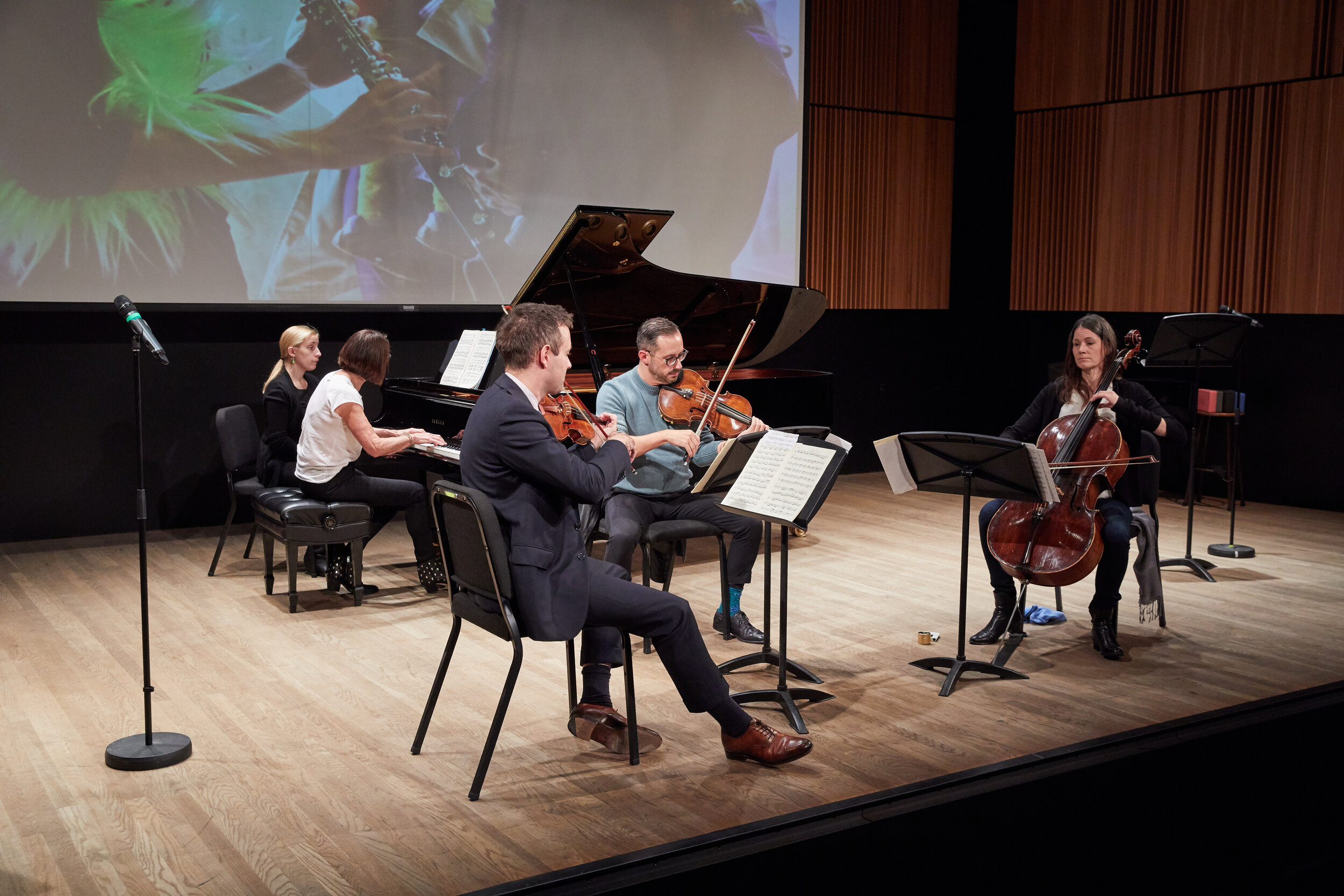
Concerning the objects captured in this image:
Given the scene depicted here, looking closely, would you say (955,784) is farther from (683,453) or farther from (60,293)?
(60,293)

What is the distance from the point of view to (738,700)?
3465mm

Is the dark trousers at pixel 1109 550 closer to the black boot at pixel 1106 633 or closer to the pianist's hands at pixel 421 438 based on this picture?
the black boot at pixel 1106 633

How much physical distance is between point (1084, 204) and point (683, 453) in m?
4.98

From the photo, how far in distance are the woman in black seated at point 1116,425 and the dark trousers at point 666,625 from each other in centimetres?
148

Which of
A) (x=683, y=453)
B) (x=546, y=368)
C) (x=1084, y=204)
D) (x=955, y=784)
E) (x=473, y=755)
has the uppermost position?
(x=1084, y=204)

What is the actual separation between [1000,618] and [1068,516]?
0.54 meters

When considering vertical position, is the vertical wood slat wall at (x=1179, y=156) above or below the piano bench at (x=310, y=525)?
above

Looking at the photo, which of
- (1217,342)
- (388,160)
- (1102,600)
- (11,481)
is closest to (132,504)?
(11,481)

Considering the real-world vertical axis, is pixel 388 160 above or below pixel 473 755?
above

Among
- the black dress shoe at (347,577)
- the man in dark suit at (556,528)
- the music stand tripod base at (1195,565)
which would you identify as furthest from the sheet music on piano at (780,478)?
the music stand tripod base at (1195,565)

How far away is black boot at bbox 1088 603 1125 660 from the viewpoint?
157 inches

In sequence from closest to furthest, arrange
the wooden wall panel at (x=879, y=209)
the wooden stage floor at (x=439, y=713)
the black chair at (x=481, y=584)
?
the wooden stage floor at (x=439, y=713) < the black chair at (x=481, y=584) < the wooden wall panel at (x=879, y=209)

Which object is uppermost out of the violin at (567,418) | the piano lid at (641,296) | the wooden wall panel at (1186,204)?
the wooden wall panel at (1186,204)

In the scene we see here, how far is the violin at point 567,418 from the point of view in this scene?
416 centimetres
